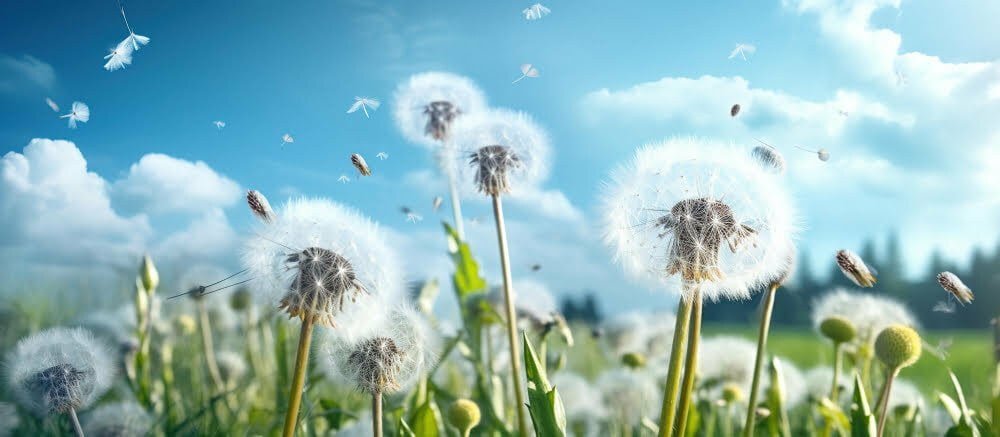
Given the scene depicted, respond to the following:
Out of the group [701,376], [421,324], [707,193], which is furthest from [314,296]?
[701,376]

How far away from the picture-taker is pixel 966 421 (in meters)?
1.79

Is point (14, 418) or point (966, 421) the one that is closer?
point (966, 421)

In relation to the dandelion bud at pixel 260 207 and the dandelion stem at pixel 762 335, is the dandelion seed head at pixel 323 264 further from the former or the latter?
the dandelion stem at pixel 762 335

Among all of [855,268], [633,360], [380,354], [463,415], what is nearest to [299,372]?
[380,354]

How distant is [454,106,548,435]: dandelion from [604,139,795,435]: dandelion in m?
0.56

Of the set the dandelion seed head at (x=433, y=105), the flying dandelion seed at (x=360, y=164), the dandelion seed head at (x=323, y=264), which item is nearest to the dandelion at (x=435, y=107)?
the dandelion seed head at (x=433, y=105)

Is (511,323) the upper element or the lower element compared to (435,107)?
lower

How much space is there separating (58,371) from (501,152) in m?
1.34

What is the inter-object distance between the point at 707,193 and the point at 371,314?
2.37 ft

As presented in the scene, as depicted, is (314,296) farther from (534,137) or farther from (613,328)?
(613,328)

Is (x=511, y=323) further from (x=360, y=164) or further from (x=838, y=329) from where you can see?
(x=838, y=329)

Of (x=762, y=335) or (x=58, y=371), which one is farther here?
(x=58, y=371)

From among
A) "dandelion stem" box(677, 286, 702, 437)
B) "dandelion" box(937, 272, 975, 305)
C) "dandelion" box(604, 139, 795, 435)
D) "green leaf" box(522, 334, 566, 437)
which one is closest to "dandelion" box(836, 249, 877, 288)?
"dandelion" box(604, 139, 795, 435)

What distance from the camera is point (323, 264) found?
1460 mm
